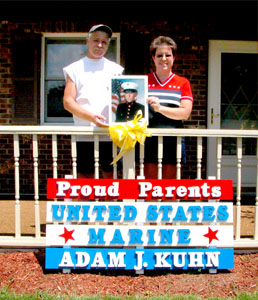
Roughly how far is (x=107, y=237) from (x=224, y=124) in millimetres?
3723

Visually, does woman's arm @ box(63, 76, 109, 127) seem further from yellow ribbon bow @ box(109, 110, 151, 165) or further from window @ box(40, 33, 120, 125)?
window @ box(40, 33, 120, 125)

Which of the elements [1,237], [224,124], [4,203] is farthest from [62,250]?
[224,124]

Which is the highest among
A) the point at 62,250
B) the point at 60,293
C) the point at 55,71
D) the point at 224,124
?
the point at 55,71

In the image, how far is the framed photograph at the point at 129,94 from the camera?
9.76ft

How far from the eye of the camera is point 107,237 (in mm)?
3150

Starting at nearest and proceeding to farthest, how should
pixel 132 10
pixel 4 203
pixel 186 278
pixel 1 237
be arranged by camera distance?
pixel 186 278 < pixel 1 237 < pixel 4 203 < pixel 132 10

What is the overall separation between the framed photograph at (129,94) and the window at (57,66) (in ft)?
10.1

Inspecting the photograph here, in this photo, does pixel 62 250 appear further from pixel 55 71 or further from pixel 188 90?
pixel 55 71

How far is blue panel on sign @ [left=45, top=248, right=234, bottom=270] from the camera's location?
3146mm

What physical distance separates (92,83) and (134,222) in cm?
118

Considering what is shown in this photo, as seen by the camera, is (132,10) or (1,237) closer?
(1,237)

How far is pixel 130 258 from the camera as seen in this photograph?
10.4ft

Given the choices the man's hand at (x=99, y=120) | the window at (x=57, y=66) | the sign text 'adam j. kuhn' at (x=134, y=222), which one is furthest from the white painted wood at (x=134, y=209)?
the window at (x=57, y=66)

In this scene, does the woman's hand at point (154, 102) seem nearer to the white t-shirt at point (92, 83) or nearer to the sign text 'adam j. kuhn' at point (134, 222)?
the white t-shirt at point (92, 83)
